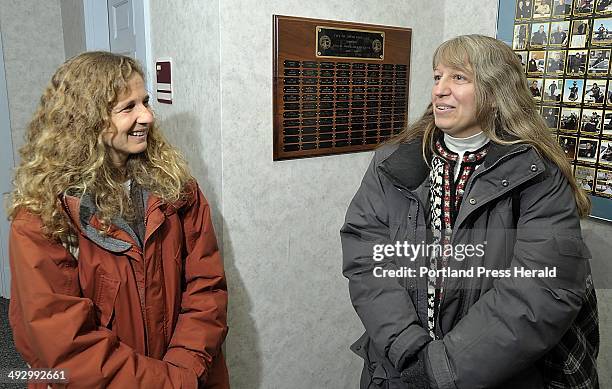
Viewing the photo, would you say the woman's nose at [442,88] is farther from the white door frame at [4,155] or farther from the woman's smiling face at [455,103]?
the white door frame at [4,155]

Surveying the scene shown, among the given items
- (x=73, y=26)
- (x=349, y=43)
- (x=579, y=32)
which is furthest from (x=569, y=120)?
(x=73, y=26)

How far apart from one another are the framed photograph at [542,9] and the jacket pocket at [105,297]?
1.73 m

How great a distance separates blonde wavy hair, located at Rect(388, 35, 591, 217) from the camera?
51.3 inches

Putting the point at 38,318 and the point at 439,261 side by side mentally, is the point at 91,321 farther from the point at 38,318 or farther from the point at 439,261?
the point at 439,261

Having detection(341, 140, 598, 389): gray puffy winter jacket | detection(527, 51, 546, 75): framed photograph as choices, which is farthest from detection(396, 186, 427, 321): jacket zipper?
detection(527, 51, 546, 75): framed photograph

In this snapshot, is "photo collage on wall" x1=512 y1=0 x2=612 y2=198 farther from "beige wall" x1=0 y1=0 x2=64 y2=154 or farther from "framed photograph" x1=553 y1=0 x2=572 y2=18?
"beige wall" x1=0 y1=0 x2=64 y2=154

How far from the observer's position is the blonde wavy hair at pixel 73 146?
49.9 inches

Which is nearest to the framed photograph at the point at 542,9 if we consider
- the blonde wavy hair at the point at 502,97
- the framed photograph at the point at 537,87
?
the framed photograph at the point at 537,87

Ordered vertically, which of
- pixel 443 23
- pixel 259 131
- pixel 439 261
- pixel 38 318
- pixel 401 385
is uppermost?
pixel 443 23

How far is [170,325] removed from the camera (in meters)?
1.44

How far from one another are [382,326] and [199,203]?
0.64 m

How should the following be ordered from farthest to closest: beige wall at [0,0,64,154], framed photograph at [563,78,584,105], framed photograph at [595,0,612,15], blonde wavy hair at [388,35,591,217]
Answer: beige wall at [0,0,64,154]
framed photograph at [563,78,584,105]
framed photograph at [595,0,612,15]
blonde wavy hair at [388,35,591,217]

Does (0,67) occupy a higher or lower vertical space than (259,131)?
higher

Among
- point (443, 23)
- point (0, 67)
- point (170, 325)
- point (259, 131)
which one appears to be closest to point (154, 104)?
point (259, 131)
